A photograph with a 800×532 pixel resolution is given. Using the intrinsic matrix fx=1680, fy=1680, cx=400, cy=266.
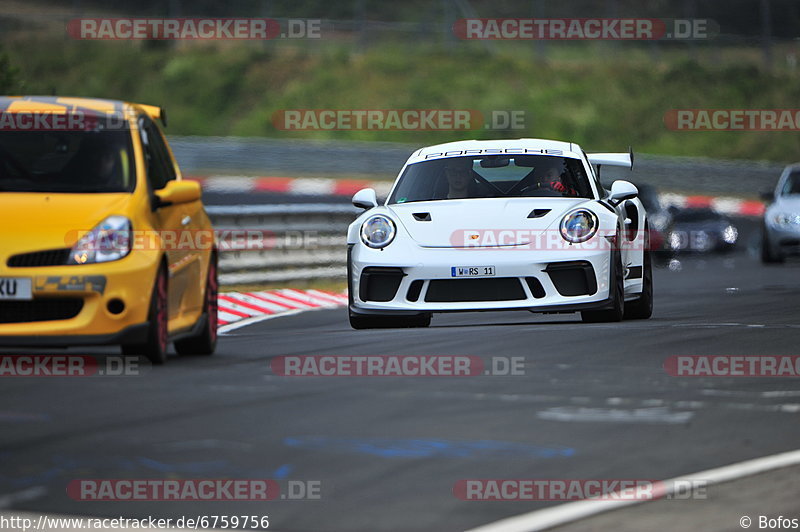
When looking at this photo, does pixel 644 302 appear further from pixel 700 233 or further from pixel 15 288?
pixel 700 233

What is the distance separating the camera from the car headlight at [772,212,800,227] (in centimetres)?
2341

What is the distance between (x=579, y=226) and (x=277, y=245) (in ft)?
28.7

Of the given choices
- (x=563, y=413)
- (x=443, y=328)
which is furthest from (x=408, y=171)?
(x=563, y=413)

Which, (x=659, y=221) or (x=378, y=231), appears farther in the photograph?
(x=659, y=221)

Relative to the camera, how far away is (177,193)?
32.8ft

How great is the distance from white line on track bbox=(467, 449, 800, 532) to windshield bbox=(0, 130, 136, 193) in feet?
14.7

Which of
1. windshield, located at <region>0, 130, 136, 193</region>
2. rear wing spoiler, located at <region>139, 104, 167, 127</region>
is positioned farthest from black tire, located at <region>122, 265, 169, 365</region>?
rear wing spoiler, located at <region>139, 104, 167, 127</region>

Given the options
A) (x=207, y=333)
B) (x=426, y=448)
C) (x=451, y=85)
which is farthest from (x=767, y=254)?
(x=451, y=85)

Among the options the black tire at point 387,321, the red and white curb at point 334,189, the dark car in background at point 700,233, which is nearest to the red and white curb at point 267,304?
the black tire at point 387,321

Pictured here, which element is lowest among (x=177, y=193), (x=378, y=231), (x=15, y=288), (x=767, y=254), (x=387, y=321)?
(x=767, y=254)

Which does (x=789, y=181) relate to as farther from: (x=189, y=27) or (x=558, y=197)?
(x=189, y=27)

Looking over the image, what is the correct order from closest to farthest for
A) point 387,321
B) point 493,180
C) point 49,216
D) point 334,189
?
point 49,216 → point 387,321 → point 493,180 → point 334,189

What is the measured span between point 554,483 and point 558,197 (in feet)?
20.2

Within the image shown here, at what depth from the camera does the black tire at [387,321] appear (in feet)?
41.1
